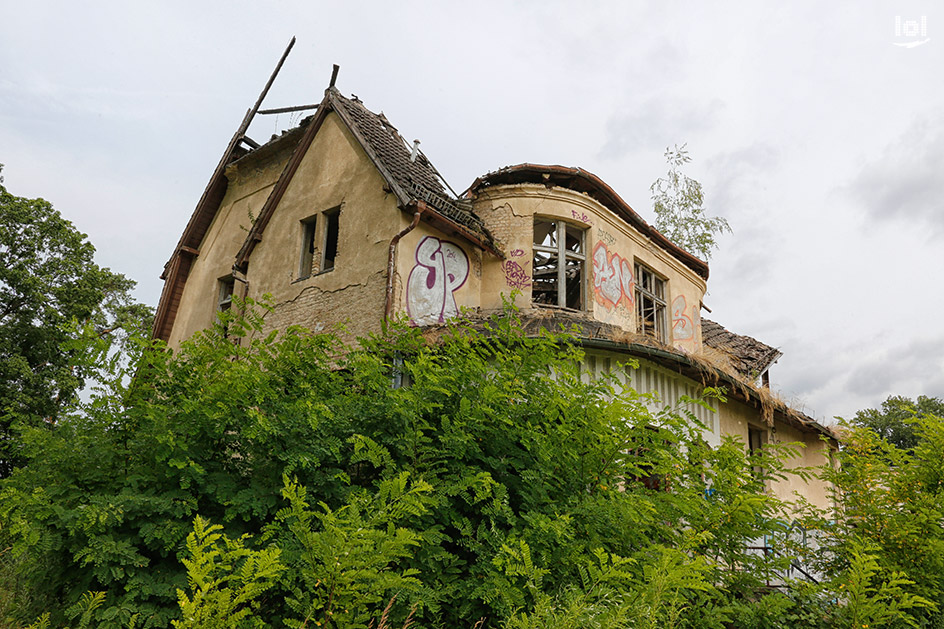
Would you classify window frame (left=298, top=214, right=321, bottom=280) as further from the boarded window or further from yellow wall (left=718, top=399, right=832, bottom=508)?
yellow wall (left=718, top=399, right=832, bottom=508)

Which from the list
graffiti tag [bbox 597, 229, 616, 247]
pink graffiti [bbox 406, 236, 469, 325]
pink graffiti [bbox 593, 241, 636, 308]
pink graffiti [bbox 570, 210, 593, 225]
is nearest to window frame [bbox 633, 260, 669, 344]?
pink graffiti [bbox 593, 241, 636, 308]

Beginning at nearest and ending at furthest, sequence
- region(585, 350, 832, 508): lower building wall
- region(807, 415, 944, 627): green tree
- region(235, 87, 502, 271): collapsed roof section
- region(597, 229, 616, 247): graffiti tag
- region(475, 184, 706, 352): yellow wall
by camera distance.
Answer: region(807, 415, 944, 627): green tree, region(585, 350, 832, 508): lower building wall, region(235, 87, 502, 271): collapsed roof section, region(475, 184, 706, 352): yellow wall, region(597, 229, 616, 247): graffiti tag

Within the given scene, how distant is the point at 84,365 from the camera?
443 centimetres

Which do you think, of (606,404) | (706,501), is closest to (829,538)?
(706,501)

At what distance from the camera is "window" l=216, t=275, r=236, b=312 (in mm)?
15336

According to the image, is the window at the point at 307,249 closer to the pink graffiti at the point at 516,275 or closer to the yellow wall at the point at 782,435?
the pink graffiti at the point at 516,275

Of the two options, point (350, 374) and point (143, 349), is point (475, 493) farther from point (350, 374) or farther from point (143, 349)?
point (143, 349)

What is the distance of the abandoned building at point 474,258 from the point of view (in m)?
10.6

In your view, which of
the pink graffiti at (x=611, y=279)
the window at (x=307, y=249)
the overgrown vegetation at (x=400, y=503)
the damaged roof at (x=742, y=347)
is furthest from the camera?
the damaged roof at (x=742, y=347)

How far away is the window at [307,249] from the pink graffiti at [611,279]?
5473 millimetres

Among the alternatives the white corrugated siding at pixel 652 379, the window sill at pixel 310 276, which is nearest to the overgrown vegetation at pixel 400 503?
the white corrugated siding at pixel 652 379

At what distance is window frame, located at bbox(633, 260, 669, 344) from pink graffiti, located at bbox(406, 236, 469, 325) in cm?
406

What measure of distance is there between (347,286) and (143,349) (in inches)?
258

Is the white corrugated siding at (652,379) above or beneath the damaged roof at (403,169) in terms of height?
beneath
